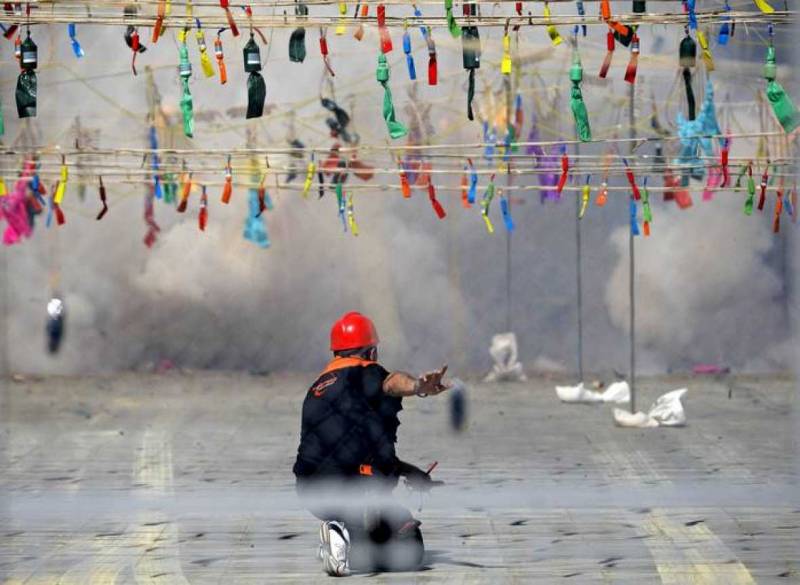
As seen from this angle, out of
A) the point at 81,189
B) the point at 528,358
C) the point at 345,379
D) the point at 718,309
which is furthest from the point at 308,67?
the point at 345,379

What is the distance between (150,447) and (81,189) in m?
6.96

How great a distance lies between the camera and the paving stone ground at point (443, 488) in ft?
27.1

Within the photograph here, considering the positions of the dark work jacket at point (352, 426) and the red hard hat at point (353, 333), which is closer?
the dark work jacket at point (352, 426)

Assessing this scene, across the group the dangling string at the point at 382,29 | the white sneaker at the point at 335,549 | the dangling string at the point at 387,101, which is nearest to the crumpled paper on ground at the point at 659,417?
the dangling string at the point at 387,101

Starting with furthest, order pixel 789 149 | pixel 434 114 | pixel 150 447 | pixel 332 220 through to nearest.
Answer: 1. pixel 332 220
2. pixel 434 114
3. pixel 789 149
4. pixel 150 447

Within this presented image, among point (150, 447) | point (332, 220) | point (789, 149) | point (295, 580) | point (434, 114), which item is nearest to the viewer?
point (295, 580)

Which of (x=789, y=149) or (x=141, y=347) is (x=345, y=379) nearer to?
(x=789, y=149)

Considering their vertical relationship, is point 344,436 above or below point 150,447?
above

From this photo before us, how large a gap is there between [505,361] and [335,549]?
1235 centimetres

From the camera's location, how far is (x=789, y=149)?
16406 mm

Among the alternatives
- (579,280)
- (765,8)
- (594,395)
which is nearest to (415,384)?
(765,8)

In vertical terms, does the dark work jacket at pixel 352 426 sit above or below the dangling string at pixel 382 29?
below

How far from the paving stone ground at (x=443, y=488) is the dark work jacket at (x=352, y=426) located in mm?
501

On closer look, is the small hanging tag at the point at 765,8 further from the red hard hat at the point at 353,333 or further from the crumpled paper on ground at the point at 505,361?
the crumpled paper on ground at the point at 505,361
